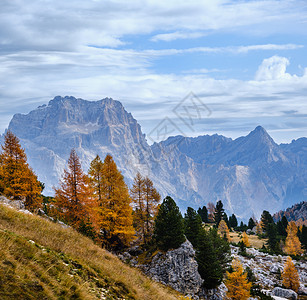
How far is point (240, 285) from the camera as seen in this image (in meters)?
39.9

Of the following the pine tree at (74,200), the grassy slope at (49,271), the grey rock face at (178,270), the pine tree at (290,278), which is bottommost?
the pine tree at (290,278)

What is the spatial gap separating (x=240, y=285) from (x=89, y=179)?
26.7 meters

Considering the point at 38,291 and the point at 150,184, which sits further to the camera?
the point at 150,184

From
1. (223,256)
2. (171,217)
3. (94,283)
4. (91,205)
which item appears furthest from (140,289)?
(223,256)

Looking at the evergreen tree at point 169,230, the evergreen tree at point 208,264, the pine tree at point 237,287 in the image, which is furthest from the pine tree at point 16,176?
the pine tree at point 237,287

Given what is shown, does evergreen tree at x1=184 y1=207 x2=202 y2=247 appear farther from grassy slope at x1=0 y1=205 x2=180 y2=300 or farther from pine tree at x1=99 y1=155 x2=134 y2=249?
grassy slope at x1=0 y1=205 x2=180 y2=300

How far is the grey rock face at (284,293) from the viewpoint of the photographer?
48656 mm

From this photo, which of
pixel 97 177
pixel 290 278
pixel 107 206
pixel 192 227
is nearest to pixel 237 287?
pixel 192 227

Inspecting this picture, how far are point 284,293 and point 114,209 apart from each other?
36.2 meters

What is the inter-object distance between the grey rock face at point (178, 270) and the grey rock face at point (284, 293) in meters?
23.1

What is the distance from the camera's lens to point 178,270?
3400cm

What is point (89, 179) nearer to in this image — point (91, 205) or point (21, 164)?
point (91, 205)

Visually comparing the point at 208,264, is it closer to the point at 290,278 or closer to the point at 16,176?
the point at 16,176

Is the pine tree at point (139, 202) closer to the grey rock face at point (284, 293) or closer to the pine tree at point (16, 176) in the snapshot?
the pine tree at point (16, 176)
